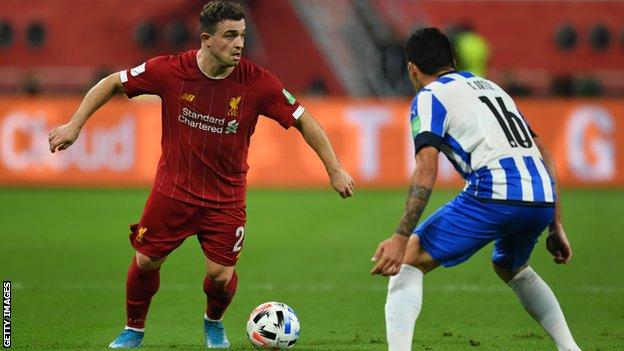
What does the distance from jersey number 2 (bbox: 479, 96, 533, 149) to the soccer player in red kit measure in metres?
1.26

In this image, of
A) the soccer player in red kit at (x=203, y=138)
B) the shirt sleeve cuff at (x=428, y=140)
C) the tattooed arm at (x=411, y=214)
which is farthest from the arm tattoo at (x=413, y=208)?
the soccer player in red kit at (x=203, y=138)

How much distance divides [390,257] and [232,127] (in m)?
1.78

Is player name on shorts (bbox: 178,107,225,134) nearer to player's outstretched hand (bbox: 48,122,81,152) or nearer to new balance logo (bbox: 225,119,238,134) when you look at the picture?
new balance logo (bbox: 225,119,238,134)

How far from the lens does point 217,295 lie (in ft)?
25.5

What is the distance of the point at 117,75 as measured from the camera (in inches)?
293

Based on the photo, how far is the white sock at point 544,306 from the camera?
22.3 ft

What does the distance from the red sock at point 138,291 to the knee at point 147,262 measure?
0.13ft

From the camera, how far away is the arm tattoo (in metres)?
6.19

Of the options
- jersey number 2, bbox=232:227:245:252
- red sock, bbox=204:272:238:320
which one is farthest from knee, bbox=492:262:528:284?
red sock, bbox=204:272:238:320

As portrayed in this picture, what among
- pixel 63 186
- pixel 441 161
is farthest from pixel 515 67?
pixel 63 186

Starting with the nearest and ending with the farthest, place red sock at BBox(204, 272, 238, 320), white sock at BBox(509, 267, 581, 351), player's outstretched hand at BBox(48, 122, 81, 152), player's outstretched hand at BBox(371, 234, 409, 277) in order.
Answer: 1. player's outstretched hand at BBox(371, 234, 409, 277)
2. white sock at BBox(509, 267, 581, 351)
3. player's outstretched hand at BBox(48, 122, 81, 152)
4. red sock at BBox(204, 272, 238, 320)

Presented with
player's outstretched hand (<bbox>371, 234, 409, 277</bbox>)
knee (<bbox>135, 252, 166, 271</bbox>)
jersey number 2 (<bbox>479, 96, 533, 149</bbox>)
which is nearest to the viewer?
player's outstretched hand (<bbox>371, 234, 409, 277</bbox>)

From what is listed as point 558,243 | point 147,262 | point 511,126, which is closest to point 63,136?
point 147,262

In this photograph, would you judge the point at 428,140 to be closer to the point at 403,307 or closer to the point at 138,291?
the point at 403,307
